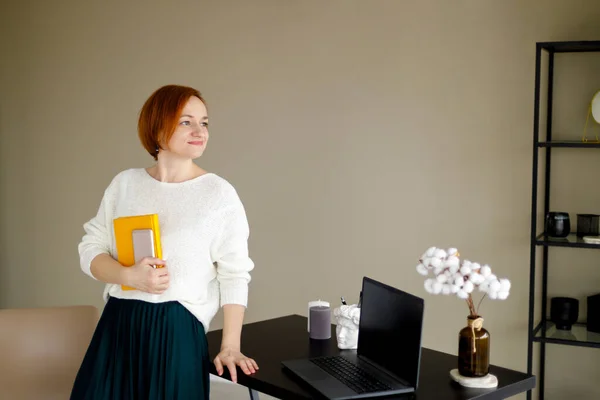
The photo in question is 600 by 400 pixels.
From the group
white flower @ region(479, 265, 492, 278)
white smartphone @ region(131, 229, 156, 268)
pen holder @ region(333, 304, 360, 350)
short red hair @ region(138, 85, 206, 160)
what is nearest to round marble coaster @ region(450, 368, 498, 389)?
white flower @ region(479, 265, 492, 278)

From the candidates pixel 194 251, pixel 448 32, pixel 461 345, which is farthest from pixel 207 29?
pixel 461 345

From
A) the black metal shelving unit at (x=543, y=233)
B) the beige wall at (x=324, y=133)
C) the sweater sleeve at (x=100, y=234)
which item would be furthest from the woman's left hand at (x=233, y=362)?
the beige wall at (x=324, y=133)

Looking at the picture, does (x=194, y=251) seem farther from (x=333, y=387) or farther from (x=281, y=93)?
(x=281, y=93)

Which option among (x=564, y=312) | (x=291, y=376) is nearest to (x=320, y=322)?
(x=291, y=376)

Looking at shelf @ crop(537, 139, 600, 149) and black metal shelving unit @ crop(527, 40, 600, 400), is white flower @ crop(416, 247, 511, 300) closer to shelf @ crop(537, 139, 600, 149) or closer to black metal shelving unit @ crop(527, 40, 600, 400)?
black metal shelving unit @ crop(527, 40, 600, 400)

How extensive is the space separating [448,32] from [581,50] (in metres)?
0.61

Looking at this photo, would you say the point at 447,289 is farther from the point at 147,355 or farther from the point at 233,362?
the point at 147,355

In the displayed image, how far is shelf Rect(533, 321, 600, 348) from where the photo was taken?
2.96 meters

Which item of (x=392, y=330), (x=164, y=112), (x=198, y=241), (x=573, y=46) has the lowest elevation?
(x=392, y=330)

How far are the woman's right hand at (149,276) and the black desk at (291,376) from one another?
30 centimetres

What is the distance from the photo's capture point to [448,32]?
344cm

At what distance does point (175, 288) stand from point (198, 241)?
5.6 inches

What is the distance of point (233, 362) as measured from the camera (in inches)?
79.3

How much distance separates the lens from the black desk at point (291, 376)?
182 cm
